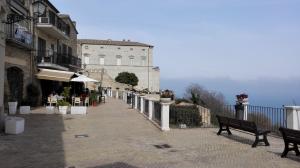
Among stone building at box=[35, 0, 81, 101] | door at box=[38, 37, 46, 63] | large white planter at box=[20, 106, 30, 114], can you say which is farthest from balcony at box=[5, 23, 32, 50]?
door at box=[38, 37, 46, 63]

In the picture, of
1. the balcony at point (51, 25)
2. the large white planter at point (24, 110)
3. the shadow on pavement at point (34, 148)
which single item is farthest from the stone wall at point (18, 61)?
the shadow on pavement at point (34, 148)

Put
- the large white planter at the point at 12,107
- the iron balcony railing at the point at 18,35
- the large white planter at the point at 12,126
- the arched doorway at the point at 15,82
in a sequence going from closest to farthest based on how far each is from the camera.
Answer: the large white planter at the point at 12,126 < the large white planter at the point at 12,107 < the iron balcony railing at the point at 18,35 < the arched doorway at the point at 15,82

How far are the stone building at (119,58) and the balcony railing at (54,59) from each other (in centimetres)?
4919

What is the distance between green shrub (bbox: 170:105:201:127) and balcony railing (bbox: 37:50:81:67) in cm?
1565

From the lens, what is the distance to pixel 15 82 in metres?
24.7

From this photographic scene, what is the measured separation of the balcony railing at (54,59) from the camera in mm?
29920

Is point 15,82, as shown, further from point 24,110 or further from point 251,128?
point 251,128

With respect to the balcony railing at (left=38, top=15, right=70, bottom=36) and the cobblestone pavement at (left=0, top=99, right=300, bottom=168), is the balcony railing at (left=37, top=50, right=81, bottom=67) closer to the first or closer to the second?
the balcony railing at (left=38, top=15, right=70, bottom=36)

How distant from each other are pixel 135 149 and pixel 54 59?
24.3 m

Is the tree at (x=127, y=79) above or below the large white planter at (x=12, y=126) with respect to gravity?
above

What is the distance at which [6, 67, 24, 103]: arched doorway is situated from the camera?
23866 millimetres

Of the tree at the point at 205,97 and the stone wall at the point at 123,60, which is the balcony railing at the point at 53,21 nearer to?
the tree at the point at 205,97

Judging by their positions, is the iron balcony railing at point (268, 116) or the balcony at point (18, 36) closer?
the iron balcony railing at point (268, 116)

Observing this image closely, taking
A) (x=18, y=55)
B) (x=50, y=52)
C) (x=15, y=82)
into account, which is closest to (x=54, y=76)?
(x=15, y=82)
